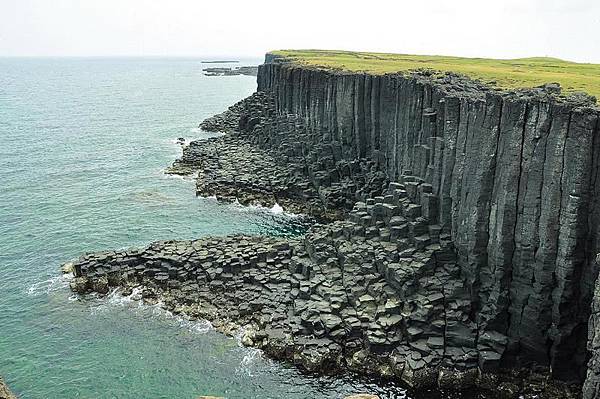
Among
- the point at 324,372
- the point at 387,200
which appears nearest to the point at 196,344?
the point at 324,372

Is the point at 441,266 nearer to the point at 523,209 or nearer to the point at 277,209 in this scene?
the point at 523,209

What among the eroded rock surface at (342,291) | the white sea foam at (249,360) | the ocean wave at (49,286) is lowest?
the white sea foam at (249,360)

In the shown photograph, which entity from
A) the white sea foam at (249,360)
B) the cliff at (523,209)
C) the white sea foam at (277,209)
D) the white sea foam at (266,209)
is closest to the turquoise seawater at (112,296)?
the white sea foam at (249,360)

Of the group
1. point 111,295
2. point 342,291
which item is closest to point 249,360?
point 342,291

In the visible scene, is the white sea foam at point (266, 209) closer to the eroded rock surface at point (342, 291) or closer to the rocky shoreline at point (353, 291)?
the rocky shoreline at point (353, 291)

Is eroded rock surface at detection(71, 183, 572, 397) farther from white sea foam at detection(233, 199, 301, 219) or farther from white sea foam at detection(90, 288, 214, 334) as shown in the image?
white sea foam at detection(233, 199, 301, 219)

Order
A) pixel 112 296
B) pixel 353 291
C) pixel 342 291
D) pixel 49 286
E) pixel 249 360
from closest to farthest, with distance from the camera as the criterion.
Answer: pixel 249 360 → pixel 353 291 → pixel 342 291 → pixel 112 296 → pixel 49 286
